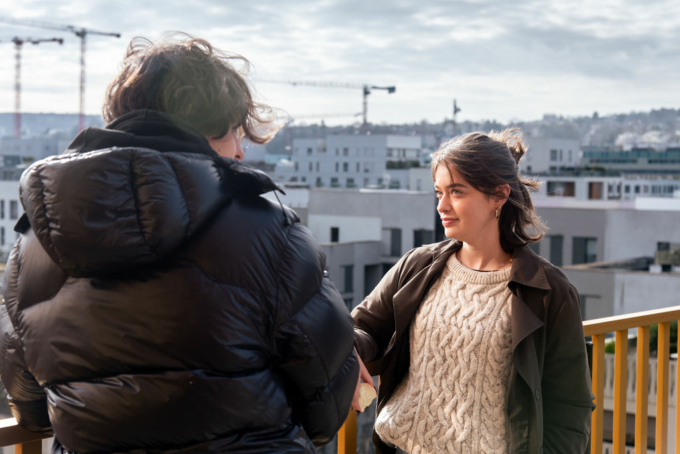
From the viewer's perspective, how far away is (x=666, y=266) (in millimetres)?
33375

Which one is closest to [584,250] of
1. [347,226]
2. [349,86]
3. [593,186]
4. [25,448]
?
[347,226]

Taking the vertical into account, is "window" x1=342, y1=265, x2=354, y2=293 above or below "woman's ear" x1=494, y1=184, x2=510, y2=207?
below

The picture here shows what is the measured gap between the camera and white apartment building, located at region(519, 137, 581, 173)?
67812 millimetres

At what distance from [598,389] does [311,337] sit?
1.54m

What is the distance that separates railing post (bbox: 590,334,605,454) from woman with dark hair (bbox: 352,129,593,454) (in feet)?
2.16

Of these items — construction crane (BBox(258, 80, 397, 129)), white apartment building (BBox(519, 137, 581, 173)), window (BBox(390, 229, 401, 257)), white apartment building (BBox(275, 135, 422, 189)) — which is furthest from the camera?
construction crane (BBox(258, 80, 397, 129))

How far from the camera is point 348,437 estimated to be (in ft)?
6.53

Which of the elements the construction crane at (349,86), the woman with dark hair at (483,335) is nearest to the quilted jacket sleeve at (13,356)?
the woman with dark hair at (483,335)

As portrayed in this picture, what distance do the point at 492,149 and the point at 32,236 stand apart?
1011mm

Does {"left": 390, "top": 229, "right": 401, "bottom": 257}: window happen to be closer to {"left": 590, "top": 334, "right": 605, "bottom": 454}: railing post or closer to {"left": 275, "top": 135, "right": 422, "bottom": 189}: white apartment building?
{"left": 275, "top": 135, "right": 422, "bottom": 189}: white apartment building

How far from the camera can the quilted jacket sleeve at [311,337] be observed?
1.19 meters

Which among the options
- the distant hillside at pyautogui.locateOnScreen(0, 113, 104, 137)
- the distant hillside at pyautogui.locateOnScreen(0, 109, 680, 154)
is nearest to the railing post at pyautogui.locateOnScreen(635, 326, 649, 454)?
the distant hillside at pyautogui.locateOnScreen(0, 113, 104, 137)

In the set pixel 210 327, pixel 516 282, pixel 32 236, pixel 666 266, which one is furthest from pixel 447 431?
pixel 666 266

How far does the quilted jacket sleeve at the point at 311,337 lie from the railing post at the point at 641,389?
165 centimetres
